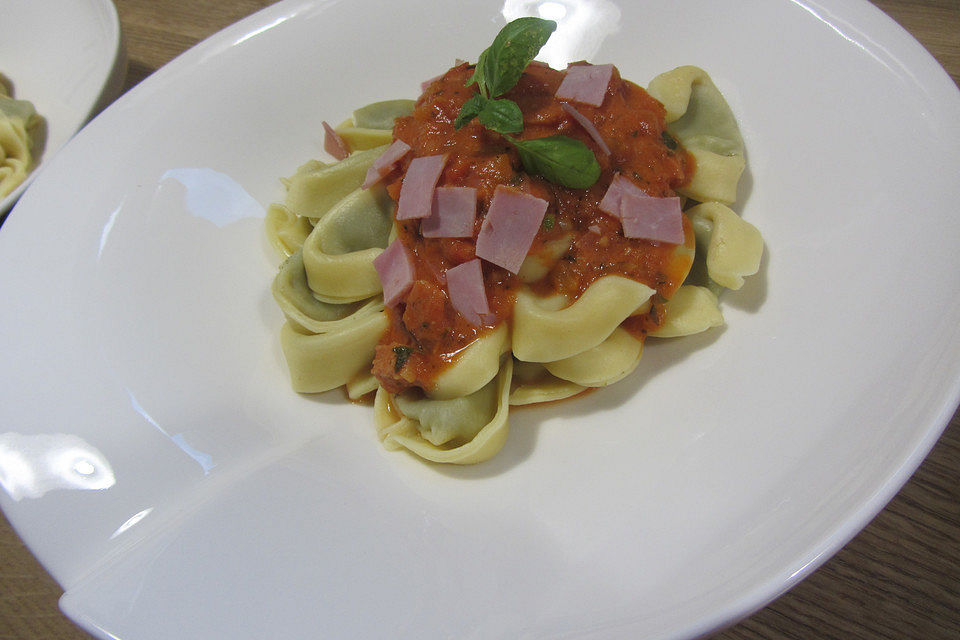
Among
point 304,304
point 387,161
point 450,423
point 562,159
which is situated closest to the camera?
point 562,159

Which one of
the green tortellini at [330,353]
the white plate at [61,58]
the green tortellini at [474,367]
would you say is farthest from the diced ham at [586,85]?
the white plate at [61,58]

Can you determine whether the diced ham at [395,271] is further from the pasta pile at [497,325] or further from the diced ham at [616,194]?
the diced ham at [616,194]

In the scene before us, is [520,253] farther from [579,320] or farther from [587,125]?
[587,125]

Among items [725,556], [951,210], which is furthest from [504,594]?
[951,210]

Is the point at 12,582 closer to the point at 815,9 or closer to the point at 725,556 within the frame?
the point at 725,556

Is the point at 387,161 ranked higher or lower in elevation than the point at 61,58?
higher

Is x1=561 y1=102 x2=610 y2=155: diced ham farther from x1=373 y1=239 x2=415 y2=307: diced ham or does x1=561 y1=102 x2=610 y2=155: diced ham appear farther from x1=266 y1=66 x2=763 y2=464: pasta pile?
x1=373 y1=239 x2=415 y2=307: diced ham

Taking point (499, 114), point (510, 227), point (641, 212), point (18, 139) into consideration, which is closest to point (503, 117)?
point (499, 114)
